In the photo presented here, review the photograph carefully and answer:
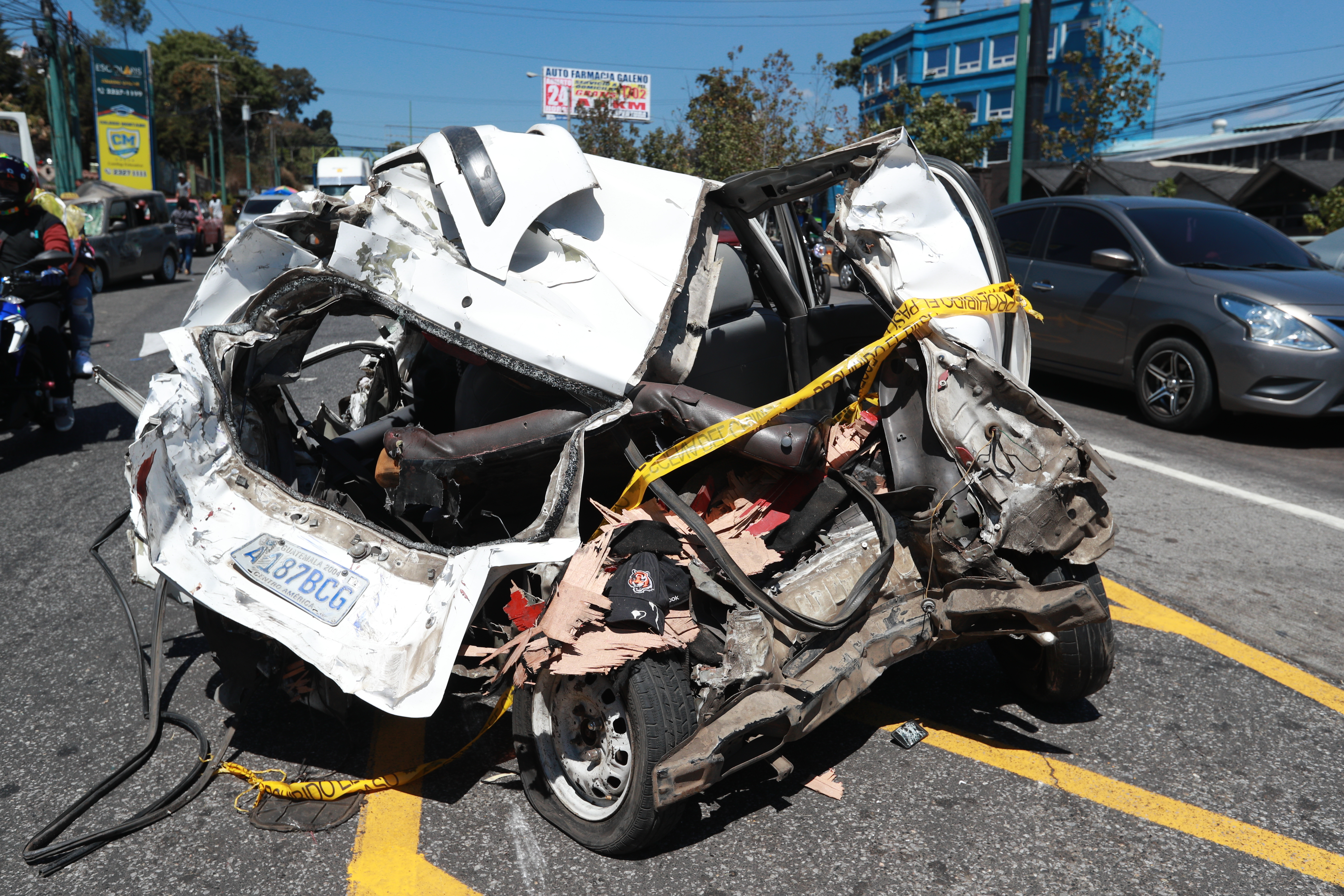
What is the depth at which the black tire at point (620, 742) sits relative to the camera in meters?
2.43

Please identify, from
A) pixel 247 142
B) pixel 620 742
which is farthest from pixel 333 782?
pixel 247 142

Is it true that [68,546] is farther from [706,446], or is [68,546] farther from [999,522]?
[999,522]

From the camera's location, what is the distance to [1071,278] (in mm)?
8164

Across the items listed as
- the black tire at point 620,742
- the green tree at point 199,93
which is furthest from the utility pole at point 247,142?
the black tire at point 620,742

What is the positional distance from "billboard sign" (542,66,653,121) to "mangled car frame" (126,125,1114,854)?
→ 54750 mm

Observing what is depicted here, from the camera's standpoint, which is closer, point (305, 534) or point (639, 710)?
point (639, 710)

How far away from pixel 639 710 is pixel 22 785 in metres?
2.12

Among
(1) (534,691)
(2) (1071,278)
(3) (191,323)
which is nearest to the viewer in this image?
(1) (534,691)

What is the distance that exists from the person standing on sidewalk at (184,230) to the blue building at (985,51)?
32.8 meters

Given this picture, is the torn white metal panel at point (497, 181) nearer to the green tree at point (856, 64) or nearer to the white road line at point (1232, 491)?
the white road line at point (1232, 491)

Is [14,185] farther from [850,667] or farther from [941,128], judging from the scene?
[941,128]

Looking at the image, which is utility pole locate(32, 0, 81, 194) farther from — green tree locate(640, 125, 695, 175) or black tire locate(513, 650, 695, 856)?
black tire locate(513, 650, 695, 856)

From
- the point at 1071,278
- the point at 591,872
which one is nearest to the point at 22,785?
the point at 591,872

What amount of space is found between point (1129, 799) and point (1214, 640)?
1.38m
